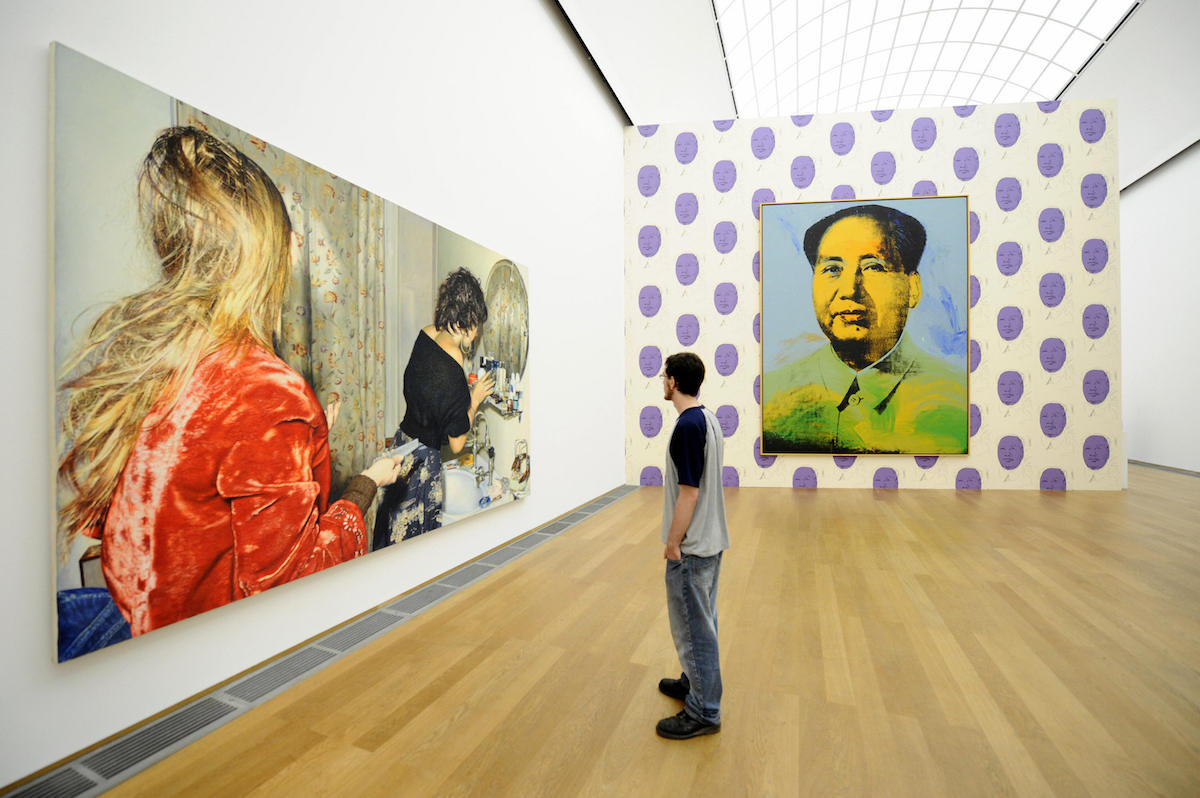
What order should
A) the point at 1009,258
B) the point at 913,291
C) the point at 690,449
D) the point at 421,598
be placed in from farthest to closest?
the point at 913,291
the point at 1009,258
the point at 421,598
the point at 690,449

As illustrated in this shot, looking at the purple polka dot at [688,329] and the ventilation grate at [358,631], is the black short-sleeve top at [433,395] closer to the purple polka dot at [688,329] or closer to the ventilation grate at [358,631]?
the ventilation grate at [358,631]

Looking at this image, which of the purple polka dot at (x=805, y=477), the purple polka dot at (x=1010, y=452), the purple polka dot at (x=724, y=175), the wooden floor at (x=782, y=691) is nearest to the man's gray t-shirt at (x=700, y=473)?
the wooden floor at (x=782, y=691)

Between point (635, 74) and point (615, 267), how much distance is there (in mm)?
3037

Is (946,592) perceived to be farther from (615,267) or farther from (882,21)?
(882,21)

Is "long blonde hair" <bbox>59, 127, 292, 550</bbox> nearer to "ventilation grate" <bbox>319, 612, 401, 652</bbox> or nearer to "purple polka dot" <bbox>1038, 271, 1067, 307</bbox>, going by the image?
"ventilation grate" <bbox>319, 612, 401, 652</bbox>

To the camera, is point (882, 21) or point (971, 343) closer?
point (971, 343)

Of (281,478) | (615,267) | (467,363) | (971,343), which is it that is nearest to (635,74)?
(615,267)

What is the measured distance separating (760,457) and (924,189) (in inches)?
207

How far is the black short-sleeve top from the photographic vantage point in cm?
421

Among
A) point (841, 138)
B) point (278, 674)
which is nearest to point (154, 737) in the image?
point (278, 674)

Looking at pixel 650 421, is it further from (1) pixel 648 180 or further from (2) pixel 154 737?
(2) pixel 154 737

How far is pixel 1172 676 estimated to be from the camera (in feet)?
9.86

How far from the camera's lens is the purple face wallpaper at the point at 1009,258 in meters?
8.83

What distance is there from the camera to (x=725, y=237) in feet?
31.3
